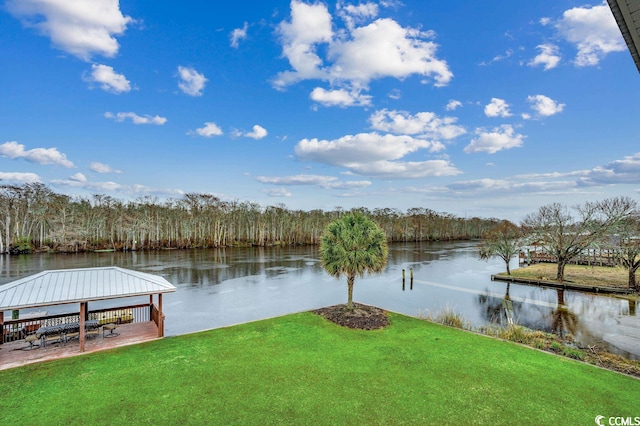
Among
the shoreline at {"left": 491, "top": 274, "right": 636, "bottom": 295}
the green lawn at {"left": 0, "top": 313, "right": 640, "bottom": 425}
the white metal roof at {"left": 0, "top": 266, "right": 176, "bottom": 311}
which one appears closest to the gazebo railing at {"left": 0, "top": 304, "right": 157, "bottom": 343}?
the white metal roof at {"left": 0, "top": 266, "right": 176, "bottom": 311}

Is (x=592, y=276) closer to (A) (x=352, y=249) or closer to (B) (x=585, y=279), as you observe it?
(B) (x=585, y=279)

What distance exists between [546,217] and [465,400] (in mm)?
32121

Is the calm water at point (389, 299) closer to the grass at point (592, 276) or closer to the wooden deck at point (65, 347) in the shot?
the wooden deck at point (65, 347)

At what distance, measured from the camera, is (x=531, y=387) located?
8.11m

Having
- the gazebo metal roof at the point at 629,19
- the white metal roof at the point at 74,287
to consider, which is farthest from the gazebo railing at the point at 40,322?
the gazebo metal roof at the point at 629,19

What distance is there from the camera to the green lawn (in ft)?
22.4

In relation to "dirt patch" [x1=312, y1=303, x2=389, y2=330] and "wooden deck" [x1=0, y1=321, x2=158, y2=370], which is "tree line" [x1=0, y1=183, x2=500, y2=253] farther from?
"wooden deck" [x1=0, y1=321, x2=158, y2=370]

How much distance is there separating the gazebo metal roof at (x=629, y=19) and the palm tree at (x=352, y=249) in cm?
1259

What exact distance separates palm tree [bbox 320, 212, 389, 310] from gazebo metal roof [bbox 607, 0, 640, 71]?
1259cm

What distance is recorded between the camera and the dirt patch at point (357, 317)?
1323cm

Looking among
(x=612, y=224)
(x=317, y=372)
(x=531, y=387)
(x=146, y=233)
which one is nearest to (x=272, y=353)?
(x=317, y=372)

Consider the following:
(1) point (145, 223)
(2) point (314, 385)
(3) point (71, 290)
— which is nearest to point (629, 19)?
(2) point (314, 385)

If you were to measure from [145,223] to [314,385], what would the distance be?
62711 mm

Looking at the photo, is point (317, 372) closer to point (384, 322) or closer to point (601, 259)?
point (384, 322)
